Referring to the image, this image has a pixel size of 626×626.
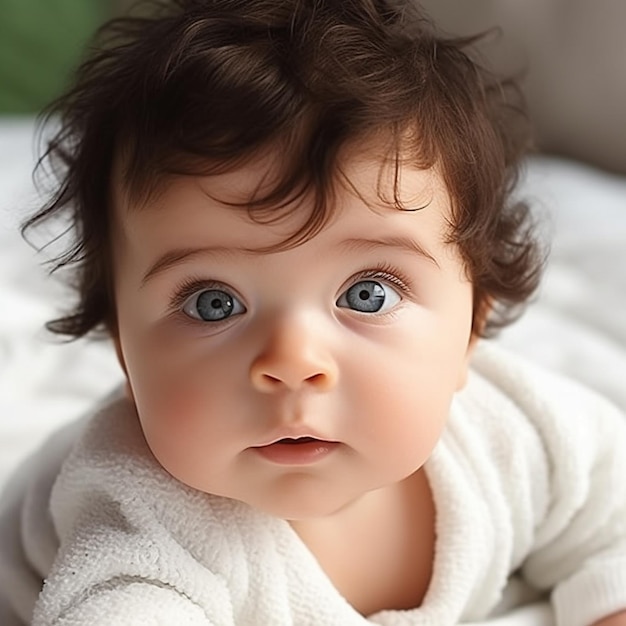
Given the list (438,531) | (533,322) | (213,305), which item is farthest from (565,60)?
(213,305)

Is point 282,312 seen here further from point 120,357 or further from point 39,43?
point 39,43

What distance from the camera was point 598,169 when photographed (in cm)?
154

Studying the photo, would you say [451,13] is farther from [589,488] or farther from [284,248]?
[284,248]

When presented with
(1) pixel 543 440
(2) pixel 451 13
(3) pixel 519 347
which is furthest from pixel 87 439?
(2) pixel 451 13

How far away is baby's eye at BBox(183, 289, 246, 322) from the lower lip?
Answer: 0.24ft

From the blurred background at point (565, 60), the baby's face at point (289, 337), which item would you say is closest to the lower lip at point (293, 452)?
the baby's face at point (289, 337)

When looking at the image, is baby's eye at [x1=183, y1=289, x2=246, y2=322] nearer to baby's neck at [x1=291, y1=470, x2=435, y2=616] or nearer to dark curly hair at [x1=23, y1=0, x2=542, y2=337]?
dark curly hair at [x1=23, y1=0, x2=542, y2=337]

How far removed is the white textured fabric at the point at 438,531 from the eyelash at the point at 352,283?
0.40 ft

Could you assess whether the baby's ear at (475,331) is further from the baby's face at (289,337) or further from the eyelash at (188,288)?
the eyelash at (188,288)

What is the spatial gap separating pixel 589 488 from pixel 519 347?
304mm

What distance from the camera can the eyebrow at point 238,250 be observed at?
614mm

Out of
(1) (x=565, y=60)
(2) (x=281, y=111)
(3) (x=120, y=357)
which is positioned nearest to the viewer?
(2) (x=281, y=111)

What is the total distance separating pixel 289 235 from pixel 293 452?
0.39ft

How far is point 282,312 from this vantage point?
2.01 ft
